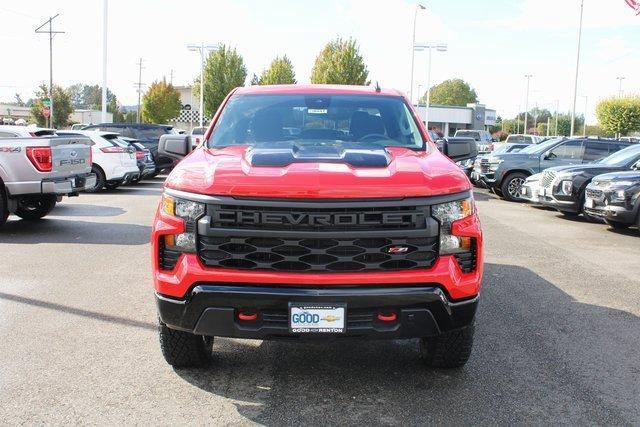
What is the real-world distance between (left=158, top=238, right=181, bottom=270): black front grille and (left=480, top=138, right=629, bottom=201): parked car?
15.0m

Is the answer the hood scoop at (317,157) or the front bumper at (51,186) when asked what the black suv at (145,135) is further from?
the hood scoop at (317,157)

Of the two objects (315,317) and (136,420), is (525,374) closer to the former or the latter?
(315,317)

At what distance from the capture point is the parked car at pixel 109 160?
1722 cm

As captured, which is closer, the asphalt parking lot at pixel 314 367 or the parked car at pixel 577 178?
the asphalt parking lot at pixel 314 367

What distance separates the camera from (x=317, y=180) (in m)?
3.73

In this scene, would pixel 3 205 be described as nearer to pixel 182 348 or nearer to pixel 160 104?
pixel 182 348

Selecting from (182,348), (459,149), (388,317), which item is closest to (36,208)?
(182,348)

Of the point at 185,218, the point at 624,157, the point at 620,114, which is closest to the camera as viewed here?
the point at 185,218

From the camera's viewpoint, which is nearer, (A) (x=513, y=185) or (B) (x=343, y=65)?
(A) (x=513, y=185)

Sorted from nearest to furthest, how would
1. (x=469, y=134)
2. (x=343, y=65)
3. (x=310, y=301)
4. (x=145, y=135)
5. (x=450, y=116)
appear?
1. (x=310, y=301)
2. (x=145, y=135)
3. (x=469, y=134)
4. (x=343, y=65)
5. (x=450, y=116)

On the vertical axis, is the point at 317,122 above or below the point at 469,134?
below

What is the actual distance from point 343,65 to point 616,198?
161 feet

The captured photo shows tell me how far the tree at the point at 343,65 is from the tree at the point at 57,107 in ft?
95.9

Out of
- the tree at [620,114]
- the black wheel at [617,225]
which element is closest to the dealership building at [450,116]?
the tree at [620,114]
